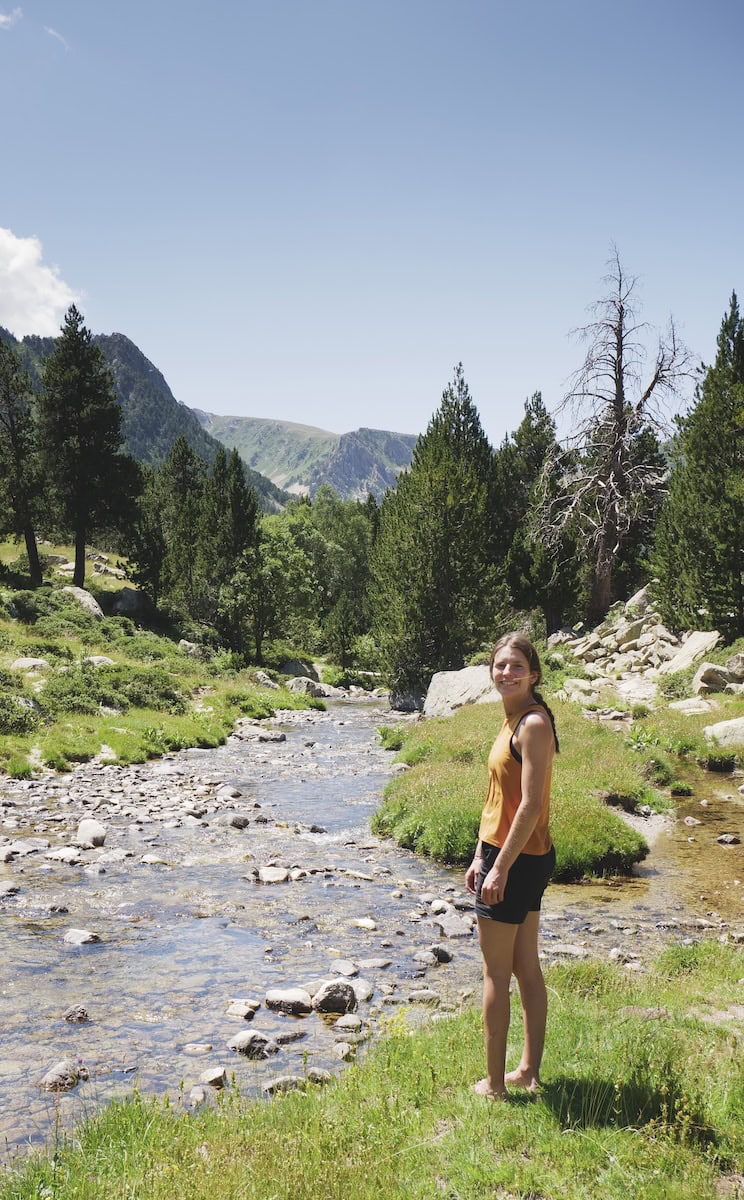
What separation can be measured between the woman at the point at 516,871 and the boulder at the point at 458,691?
23.1m

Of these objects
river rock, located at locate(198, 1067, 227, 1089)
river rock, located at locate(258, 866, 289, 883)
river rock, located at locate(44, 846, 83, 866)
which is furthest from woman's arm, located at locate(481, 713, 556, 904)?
river rock, located at locate(44, 846, 83, 866)

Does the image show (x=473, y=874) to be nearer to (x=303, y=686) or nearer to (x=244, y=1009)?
(x=244, y=1009)


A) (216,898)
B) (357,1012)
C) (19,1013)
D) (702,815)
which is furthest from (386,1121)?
(702,815)

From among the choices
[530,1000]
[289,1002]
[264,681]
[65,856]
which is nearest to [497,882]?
[530,1000]

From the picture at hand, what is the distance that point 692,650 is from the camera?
29.8 meters

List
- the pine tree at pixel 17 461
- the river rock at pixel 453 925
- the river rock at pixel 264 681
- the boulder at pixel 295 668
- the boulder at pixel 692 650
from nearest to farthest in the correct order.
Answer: the river rock at pixel 453 925 → the boulder at pixel 692 650 → the river rock at pixel 264 681 → the pine tree at pixel 17 461 → the boulder at pixel 295 668

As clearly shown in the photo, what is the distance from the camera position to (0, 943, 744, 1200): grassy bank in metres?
3.96

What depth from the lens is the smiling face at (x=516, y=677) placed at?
5.11m

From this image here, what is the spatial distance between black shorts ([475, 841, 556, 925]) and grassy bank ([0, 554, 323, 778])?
53.2 ft

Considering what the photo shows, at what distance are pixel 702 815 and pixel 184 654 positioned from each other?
32960 mm

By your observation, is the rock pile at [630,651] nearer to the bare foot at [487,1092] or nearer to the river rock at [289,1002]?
the river rock at [289,1002]

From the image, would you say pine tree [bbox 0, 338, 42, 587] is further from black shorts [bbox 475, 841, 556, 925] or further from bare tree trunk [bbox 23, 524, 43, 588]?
black shorts [bbox 475, 841, 556, 925]

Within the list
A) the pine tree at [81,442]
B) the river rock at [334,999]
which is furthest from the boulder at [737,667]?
the pine tree at [81,442]

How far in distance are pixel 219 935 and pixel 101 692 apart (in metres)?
18.4
